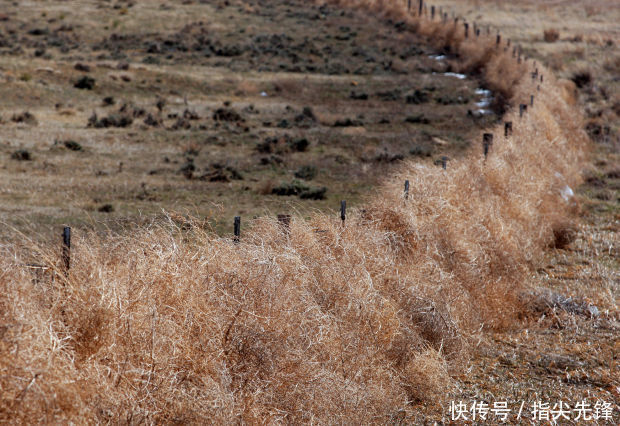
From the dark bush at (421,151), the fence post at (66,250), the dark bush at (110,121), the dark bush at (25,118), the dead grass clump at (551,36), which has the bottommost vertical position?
the dark bush at (110,121)

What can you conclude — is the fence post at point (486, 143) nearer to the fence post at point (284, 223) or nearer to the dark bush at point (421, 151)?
the fence post at point (284, 223)

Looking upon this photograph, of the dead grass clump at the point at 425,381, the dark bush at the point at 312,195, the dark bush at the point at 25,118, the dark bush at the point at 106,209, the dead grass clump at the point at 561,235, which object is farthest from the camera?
the dark bush at the point at 25,118

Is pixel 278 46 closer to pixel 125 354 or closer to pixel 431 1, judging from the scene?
pixel 431 1

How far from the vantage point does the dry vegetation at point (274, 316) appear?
4594 mm

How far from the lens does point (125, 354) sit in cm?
483

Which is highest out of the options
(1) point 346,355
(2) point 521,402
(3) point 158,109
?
(1) point 346,355

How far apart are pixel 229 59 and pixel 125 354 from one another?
35.8 meters

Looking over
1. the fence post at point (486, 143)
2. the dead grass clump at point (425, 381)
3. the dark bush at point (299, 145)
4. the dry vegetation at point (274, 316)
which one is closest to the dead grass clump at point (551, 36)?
the dark bush at point (299, 145)

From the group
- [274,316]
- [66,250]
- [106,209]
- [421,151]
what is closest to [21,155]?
[106,209]

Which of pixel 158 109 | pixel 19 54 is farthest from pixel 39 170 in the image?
pixel 19 54

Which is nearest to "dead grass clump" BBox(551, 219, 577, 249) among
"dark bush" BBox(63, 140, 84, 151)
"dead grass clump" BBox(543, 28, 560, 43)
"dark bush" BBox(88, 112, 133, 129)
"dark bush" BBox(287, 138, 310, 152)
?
"dark bush" BBox(287, 138, 310, 152)

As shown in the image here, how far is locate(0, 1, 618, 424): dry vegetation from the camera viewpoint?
4594mm

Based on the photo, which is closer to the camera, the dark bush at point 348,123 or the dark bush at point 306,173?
the dark bush at point 306,173

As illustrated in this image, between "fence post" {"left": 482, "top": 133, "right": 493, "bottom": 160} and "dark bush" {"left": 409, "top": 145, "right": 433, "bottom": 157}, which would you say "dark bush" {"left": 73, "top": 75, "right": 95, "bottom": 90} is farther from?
"fence post" {"left": 482, "top": 133, "right": 493, "bottom": 160}
